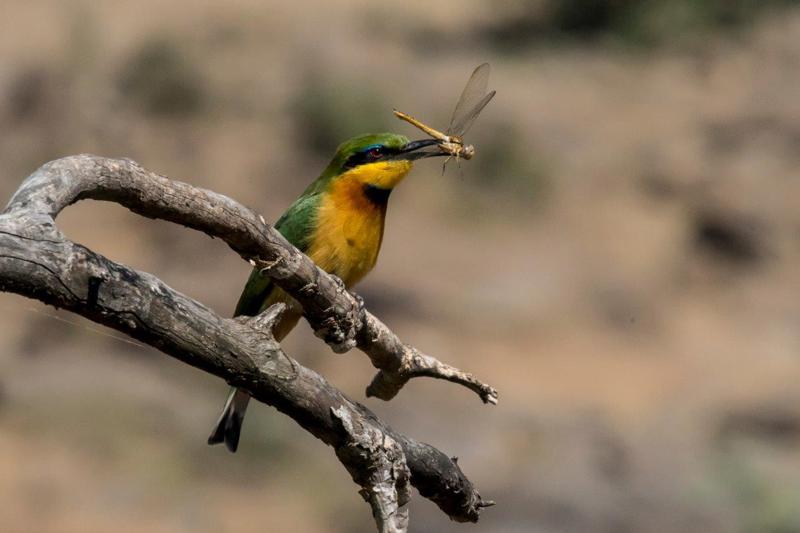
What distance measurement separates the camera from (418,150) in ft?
14.6

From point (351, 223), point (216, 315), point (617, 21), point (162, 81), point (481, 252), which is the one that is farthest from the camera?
point (617, 21)

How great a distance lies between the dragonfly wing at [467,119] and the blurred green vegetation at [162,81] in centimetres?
720

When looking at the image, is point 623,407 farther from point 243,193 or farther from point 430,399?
point 243,193

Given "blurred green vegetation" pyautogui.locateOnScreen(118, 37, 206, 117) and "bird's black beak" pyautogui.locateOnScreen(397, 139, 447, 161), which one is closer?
"bird's black beak" pyautogui.locateOnScreen(397, 139, 447, 161)

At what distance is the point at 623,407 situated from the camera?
9.19m

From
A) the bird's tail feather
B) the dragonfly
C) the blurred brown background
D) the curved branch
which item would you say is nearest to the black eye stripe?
the dragonfly

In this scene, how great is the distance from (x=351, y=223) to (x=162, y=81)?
24.6 ft

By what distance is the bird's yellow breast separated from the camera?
169 inches

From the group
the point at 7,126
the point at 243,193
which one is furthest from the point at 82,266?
the point at 7,126

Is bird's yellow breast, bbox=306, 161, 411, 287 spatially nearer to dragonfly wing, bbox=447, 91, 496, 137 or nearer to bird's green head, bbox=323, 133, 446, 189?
bird's green head, bbox=323, 133, 446, 189

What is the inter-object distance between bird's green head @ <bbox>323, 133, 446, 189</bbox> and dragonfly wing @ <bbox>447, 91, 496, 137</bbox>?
89 mm

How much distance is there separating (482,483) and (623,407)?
5.07ft

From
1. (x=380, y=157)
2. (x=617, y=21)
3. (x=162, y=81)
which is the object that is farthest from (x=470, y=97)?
(x=617, y=21)

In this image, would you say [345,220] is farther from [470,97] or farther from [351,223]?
[470,97]
